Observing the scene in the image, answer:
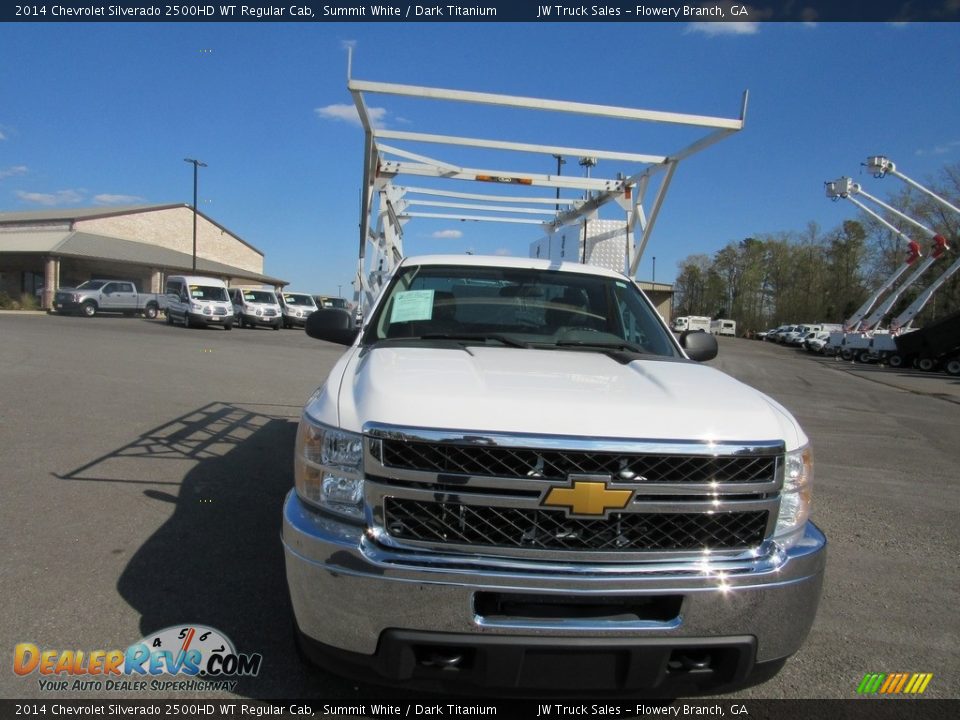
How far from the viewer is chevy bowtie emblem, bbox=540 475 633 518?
2221mm

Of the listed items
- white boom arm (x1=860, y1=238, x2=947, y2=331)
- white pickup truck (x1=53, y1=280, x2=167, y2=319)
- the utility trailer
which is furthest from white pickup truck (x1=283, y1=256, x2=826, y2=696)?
white boom arm (x1=860, y1=238, x2=947, y2=331)

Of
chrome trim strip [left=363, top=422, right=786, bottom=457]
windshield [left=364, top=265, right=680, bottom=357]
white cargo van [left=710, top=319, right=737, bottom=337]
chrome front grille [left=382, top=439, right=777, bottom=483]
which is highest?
windshield [left=364, top=265, right=680, bottom=357]

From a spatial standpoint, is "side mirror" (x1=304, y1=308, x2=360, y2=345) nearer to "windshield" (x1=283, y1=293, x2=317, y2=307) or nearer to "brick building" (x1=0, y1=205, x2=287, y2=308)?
"windshield" (x1=283, y1=293, x2=317, y2=307)

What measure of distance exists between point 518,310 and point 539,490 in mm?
2051

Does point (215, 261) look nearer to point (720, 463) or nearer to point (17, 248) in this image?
point (17, 248)

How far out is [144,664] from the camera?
2.84m

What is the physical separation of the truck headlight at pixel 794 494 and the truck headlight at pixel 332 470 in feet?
4.95

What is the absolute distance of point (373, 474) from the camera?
2.28m

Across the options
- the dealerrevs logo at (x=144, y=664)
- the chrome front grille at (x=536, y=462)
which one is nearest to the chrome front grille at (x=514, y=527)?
the chrome front grille at (x=536, y=462)

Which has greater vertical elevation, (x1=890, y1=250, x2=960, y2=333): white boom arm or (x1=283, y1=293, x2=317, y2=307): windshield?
(x1=890, y1=250, x2=960, y2=333): white boom arm

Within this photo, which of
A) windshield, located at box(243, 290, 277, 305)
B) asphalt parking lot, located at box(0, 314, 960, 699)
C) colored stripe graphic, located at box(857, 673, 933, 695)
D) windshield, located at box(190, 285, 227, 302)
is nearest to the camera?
colored stripe graphic, located at box(857, 673, 933, 695)

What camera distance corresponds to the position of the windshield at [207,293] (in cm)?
2866

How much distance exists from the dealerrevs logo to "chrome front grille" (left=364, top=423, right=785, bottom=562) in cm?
116

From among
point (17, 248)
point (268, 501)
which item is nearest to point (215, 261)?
point (17, 248)
